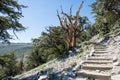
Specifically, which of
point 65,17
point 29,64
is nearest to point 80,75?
point 65,17

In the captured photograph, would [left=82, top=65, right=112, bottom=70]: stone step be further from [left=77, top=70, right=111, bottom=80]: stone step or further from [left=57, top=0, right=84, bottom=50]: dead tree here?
[left=57, top=0, right=84, bottom=50]: dead tree

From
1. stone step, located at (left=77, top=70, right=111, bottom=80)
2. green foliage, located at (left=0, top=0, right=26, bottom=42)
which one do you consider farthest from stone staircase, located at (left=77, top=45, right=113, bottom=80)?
green foliage, located at (left=0, top=0, right=26, bottom=42)

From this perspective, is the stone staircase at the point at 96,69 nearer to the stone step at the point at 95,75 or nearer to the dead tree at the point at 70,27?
the stone step at the point at 95,75

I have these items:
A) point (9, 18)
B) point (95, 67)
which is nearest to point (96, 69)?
point (95, 67)

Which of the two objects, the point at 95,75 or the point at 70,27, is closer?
the point at 95,75

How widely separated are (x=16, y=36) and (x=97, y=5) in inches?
506

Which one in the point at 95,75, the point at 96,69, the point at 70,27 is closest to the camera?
the point at 95,75

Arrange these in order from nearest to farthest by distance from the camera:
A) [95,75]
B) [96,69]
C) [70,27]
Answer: [95,75] → [96,69] → [70,27]

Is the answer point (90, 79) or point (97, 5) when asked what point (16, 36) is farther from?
point (97, 5)

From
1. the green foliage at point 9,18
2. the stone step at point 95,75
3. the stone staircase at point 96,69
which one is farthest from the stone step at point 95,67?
the green foliage at point 9,18

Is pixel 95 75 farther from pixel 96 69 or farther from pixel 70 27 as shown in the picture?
pixel 70 27

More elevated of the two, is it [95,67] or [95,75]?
[95,67]

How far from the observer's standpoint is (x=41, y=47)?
1407 inches

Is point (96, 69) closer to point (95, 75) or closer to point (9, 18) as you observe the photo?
point (95, 75)
